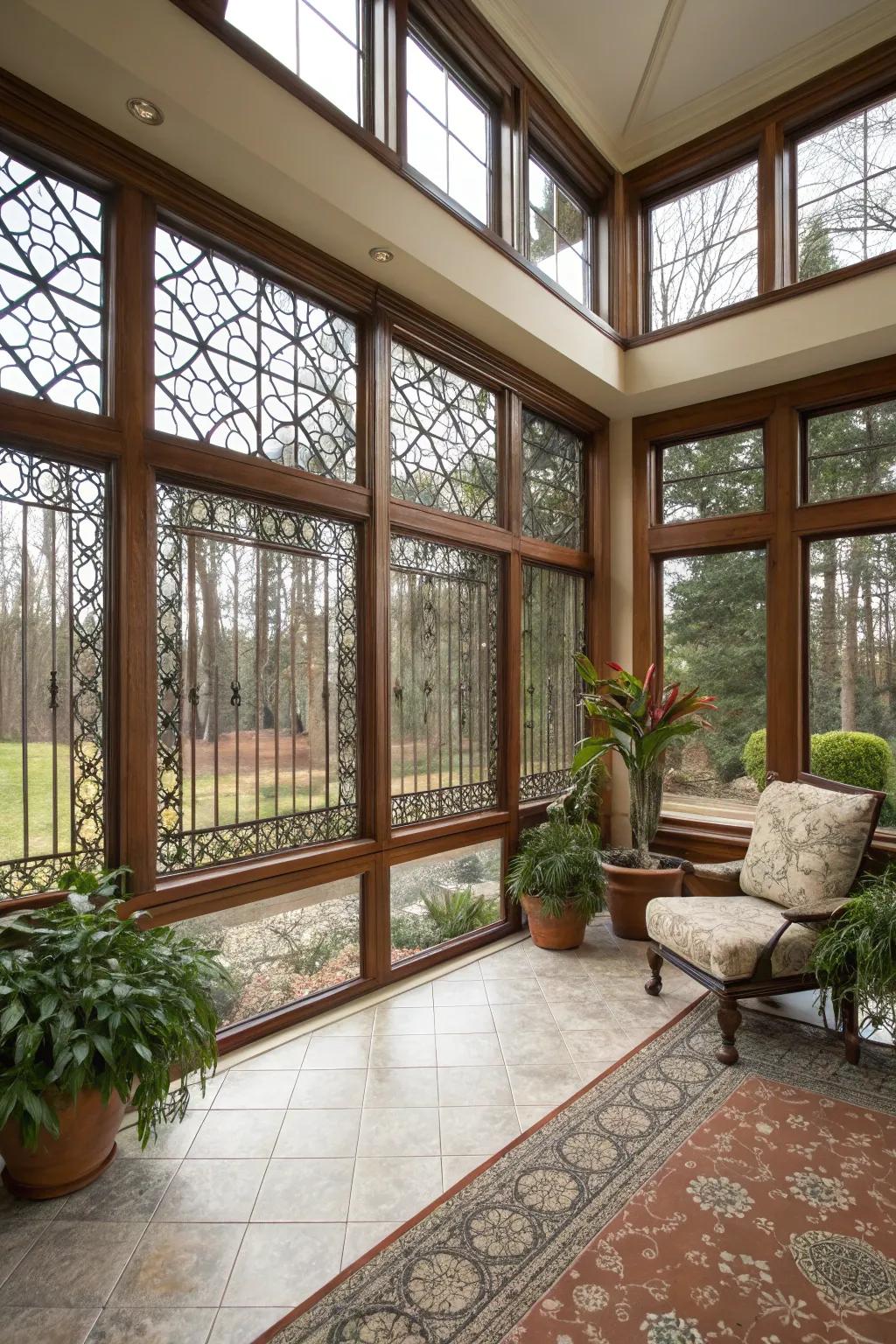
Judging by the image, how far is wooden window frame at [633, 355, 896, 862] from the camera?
401 centimetres

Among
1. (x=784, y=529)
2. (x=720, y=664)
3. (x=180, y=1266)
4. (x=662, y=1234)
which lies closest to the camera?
(x=180, y=1266)

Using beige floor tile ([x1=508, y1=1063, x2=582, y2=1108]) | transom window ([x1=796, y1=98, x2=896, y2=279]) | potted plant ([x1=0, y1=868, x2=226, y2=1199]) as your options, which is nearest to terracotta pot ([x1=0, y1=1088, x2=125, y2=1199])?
potted plant ([x1=0, y1=868, x2=226, y2=1199])

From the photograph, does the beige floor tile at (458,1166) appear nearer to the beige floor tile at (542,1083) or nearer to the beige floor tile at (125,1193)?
the beige floor tile at (542,1083)

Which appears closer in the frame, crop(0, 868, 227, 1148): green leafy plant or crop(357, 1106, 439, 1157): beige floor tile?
crop(0, 868, 227, 1148): green leafy plant

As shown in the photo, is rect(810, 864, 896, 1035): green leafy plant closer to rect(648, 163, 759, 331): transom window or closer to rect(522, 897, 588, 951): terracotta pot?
rect(522, 897, 588, 951): terracotta pot

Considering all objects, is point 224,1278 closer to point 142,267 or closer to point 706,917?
point 706,917

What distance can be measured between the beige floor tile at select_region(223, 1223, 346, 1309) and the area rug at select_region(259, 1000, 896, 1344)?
0.06 meters

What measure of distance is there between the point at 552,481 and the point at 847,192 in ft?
7.18

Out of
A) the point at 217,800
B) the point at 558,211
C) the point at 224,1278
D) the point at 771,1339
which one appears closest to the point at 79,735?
the point at 217,800

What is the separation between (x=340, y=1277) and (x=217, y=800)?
5.21 ft

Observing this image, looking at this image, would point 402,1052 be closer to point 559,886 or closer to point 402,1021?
point 402,1021

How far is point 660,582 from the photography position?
4.80 meters

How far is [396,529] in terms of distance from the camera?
3508mm

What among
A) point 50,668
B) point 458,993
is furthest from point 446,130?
point 458,993
